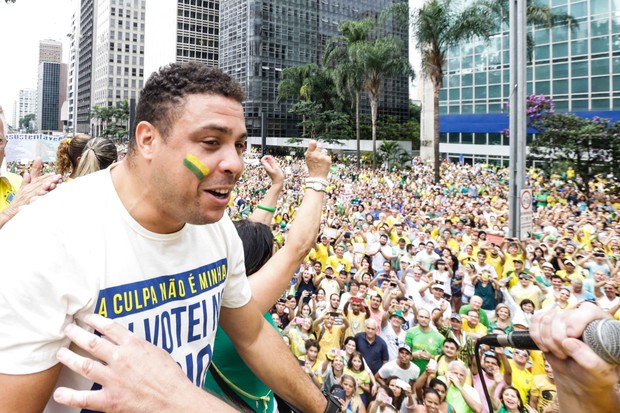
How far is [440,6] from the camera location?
80.0ft

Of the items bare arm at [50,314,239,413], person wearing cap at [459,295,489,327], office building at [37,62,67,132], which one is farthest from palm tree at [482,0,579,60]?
office building at [37,62,67,132]

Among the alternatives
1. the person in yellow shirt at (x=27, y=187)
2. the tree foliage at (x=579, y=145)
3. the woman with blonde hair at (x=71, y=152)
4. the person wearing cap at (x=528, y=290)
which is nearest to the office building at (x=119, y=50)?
the tree foliage at (x=579, y=145)

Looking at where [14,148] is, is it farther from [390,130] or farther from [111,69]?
[111,69]

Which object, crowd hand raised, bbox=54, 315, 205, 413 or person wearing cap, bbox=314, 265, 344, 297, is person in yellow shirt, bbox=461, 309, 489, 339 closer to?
person wearing cap, bbox=314, 265, 344, 297

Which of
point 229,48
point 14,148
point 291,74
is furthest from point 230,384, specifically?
point 229,48

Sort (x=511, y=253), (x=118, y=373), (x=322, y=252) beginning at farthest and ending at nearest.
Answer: (x=322, y=252) → (x=511, y=253) → (x=118, y=373)

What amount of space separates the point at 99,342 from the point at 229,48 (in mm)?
73226

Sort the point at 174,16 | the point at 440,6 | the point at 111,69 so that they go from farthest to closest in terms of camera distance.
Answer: the point at 111,69, the point at 174,16, the point at 440,6

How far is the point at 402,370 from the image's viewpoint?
5430mm

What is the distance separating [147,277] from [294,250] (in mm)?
975

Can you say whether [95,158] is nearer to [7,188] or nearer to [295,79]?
[7,188]

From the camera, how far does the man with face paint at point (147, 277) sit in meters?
1.04

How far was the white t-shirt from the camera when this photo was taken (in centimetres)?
105

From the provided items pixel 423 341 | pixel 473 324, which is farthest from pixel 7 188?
pixel 473 324
